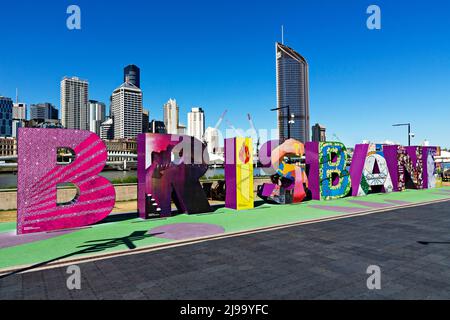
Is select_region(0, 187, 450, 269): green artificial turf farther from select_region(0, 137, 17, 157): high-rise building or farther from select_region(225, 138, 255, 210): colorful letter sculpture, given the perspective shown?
select_region(0, 137, 17, 157): high-rise building

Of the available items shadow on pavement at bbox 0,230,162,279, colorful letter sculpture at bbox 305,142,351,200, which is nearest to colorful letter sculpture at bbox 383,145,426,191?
colorful letter sculpture at bbox 305,142,351,200

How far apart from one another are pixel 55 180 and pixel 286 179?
1355 centimetres

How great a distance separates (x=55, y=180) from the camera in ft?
38.9

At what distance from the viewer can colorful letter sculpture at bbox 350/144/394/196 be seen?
22.9 meters

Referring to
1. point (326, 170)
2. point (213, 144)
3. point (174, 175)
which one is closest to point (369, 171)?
point (326, 170)

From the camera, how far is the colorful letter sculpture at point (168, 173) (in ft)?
47.4

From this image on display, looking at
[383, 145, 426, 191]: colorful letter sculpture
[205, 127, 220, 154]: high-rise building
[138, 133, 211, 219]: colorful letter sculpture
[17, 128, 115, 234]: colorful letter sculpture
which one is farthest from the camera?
[205, 127, 220, 154]: high-rise building

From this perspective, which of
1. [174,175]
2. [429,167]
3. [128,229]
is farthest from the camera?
[429,167]

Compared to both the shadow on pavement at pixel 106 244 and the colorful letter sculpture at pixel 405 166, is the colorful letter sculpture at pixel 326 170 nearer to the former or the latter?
the colorful letter sculpture at pixel 405 166

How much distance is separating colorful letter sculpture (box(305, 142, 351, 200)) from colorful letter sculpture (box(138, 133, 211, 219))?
8.01m

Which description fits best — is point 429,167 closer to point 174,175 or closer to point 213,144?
point 174,175

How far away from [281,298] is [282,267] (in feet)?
5.88
